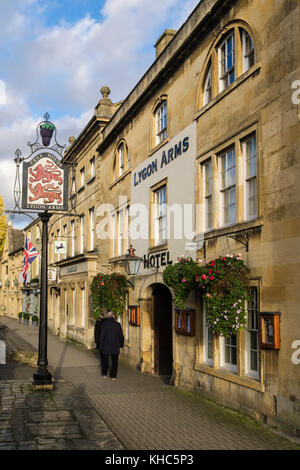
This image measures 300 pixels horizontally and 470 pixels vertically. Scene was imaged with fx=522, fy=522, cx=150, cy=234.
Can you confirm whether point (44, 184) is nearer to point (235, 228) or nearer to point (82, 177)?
point (235, 228)

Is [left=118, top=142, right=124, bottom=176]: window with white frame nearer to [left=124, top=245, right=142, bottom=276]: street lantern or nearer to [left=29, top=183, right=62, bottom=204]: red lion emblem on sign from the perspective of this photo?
[left=124, top=245, right=142, bottom=276]: street lantern

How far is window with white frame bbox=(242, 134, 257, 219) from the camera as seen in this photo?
10.1 m

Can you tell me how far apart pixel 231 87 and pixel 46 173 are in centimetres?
526

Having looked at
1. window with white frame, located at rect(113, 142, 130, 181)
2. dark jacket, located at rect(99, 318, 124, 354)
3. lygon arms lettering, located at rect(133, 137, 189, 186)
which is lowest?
dark jacket, located at rect(99, 318, 124, 354)

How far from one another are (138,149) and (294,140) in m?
9.15

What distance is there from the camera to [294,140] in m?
8.57

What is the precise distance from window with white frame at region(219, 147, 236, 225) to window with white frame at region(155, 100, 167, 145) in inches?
164

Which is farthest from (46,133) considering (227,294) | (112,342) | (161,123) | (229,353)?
(229,353)

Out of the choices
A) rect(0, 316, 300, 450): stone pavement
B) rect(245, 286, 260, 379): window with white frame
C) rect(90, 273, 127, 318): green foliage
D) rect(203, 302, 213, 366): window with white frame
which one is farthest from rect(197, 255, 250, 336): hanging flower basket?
rect(90, 273, 127, 318): green foliage

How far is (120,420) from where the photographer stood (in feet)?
30.9

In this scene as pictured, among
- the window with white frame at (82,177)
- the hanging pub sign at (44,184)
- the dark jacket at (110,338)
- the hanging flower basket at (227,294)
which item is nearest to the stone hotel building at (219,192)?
the hanging flower basket at (227,294)

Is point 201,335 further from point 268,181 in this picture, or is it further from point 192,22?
point 192,22

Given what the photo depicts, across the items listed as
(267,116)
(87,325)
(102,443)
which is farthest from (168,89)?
(87,325)
